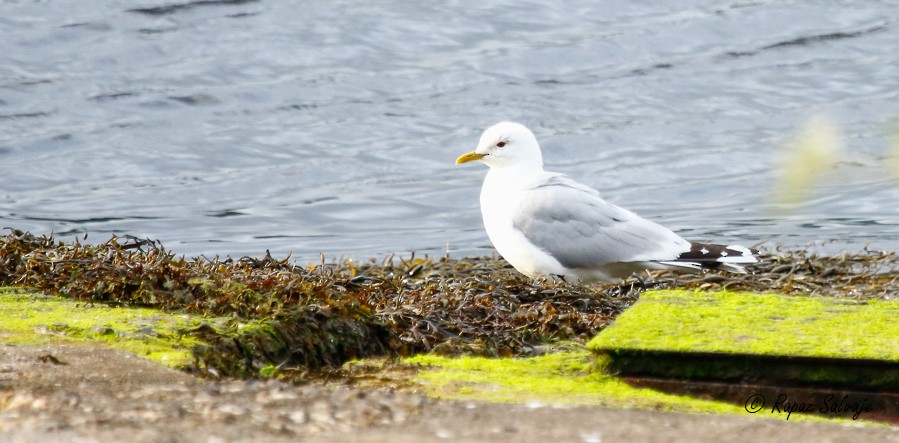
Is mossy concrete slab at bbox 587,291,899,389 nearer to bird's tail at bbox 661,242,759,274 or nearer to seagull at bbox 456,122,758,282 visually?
bird's tail at bbox 661,242,759,274

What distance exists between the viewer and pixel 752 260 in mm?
6496

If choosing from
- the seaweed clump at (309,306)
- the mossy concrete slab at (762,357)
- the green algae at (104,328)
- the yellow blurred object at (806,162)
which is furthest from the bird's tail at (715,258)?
the yellow blurred object at (806,162)

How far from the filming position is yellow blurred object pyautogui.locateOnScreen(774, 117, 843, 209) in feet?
5.07

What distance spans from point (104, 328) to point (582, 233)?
11.9ft

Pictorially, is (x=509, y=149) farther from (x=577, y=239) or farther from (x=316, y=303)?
(x=316, y=303)

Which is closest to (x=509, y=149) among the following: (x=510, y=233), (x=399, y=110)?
(x=510, y=233)

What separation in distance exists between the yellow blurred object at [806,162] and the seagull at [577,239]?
15.9 ft

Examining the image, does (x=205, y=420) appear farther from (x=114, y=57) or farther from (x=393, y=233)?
(x=114, y=57)

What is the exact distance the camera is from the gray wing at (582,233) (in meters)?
6.77

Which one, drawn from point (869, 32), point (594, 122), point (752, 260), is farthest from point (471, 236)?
point (869, 32)

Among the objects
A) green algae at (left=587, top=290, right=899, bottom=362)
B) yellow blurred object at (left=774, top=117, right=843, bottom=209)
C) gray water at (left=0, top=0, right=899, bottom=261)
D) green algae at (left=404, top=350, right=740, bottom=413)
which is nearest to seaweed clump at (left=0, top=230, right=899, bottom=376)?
green algae at (left=404, top=350, right=740, bottom=413)

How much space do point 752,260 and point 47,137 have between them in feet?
34.0

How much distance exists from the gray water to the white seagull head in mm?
2228

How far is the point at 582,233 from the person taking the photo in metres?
6.84
